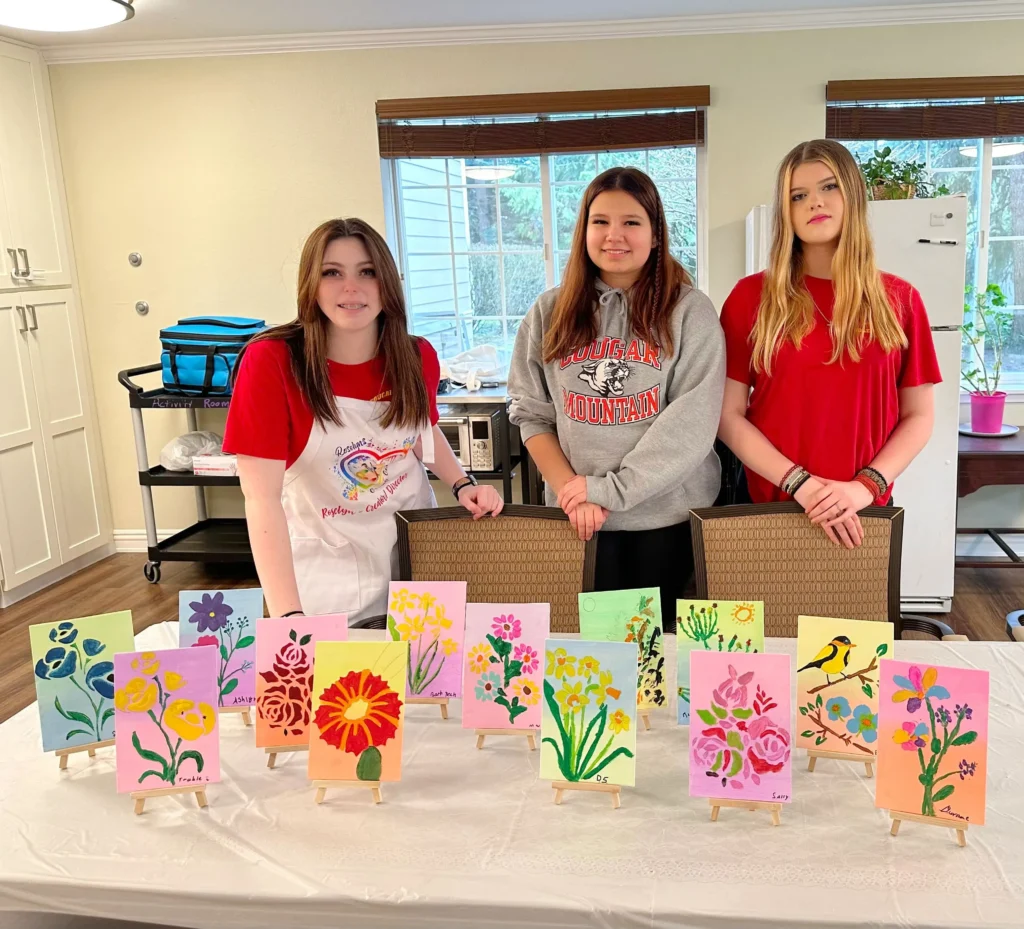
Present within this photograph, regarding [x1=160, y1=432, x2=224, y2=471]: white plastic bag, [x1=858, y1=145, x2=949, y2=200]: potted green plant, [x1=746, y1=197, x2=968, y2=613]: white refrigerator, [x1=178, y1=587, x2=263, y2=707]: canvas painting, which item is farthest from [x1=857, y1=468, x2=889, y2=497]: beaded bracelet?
[x1=160, y1=432, x2=224, y2=471]: white plastic bag

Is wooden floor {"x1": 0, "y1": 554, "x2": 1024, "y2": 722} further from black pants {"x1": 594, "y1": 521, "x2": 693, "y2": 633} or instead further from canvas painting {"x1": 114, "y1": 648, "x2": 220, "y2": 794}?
canvas painting {"x1": 114, "y1": 648, "x2": 220, "y2": 794}

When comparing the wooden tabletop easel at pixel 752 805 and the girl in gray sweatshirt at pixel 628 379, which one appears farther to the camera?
the girl in gray sweatshirt at pixel 628 379

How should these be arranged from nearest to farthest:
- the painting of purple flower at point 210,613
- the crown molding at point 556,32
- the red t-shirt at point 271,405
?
1. the painting of purple flower at point 210,613
2. the red t-shirt at point 271,405
3. the crown molding at point 556,32

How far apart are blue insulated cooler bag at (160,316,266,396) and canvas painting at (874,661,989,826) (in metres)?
3.32

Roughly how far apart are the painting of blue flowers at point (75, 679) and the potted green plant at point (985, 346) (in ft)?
11.7

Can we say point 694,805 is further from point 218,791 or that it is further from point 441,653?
point 218,791

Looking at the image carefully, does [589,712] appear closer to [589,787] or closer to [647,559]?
[589,787]

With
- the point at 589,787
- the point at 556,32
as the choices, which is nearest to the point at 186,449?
the point at 556,32

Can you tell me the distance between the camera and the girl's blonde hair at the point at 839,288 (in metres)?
1.73

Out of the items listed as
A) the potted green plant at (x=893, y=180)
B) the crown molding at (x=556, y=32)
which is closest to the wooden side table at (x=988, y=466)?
the potted green plant at (x=893, y=180)

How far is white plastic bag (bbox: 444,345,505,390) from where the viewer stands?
4188 millimetres

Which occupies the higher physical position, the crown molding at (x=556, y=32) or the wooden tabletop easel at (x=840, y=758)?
the crown molding at (x=556, y=32)

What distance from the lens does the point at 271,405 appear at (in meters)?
1.57

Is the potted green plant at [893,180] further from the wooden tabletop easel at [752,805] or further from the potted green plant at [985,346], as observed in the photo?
the wooden tabletop easel at [752,805]
